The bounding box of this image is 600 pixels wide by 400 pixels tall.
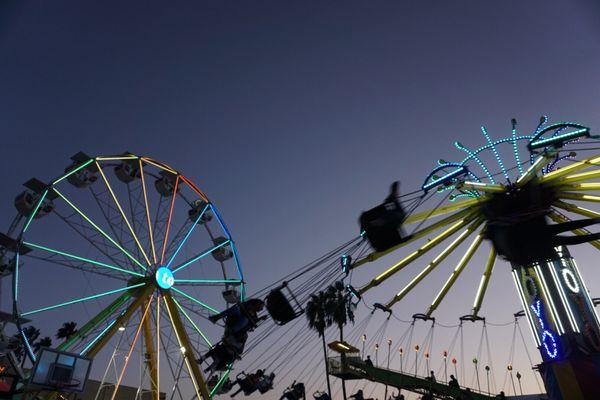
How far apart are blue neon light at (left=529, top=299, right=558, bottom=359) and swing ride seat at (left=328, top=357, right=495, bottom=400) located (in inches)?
537

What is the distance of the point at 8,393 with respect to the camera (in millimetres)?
16078

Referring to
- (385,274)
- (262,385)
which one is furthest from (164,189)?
(385,274)

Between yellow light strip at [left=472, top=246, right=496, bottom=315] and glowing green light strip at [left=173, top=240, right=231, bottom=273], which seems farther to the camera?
glowing green light strip at [left=173, top=240, right=231, bottom=273]

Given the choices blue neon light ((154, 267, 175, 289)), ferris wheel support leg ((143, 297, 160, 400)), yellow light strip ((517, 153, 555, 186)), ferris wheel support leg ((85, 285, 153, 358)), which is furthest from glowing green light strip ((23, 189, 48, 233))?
yellow light strip ((517, 153, 555, 186))

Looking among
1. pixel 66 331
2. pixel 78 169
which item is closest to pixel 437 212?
pixel 78 169

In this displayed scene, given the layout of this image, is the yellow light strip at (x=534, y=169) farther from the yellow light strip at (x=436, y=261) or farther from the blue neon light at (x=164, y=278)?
the blue neon light at (x=164, y=278)

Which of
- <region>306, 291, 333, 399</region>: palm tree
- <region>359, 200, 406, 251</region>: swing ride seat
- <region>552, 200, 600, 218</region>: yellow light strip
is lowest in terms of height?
<region>306, 291, 333, 399</region>: palm tree

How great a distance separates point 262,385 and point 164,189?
512 inches

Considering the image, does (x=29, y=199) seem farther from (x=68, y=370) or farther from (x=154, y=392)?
(x=154, y=392)

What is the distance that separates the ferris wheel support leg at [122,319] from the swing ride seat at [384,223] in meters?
13.0

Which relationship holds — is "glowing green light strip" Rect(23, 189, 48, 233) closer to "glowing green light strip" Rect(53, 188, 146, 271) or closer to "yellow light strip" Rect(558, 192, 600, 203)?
"glowing green light strip" Rect(53, 188, 146, 271)

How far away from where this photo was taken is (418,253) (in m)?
16.7

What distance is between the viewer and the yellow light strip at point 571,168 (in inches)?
582

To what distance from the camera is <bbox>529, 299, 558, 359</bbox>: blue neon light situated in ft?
37.4
